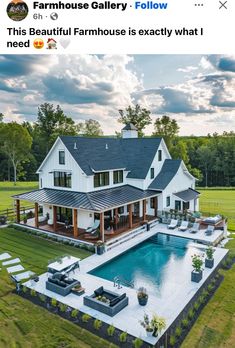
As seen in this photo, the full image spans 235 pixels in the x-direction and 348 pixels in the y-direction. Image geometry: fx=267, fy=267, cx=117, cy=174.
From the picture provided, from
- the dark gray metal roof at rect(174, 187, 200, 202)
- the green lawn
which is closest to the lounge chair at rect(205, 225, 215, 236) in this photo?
the dark gray metal roof at rect(174, 187, 200, 202)

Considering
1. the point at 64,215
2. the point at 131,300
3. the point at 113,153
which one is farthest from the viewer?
the point at 113,153

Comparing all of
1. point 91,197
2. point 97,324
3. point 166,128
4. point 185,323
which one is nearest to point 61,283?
point 97,324

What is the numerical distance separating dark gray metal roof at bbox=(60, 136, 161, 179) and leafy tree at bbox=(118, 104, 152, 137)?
28925 mm

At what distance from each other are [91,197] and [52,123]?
3791 centimetres

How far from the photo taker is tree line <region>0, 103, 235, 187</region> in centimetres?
5150

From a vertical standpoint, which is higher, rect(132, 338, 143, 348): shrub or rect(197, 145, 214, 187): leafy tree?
rect(197, 145, 214, 187): leafy tree

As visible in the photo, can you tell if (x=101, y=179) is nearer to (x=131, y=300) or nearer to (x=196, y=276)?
(x=196, y=276)

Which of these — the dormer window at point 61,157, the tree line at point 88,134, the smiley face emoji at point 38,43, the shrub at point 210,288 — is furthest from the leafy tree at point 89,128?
the shrub at point 210,288

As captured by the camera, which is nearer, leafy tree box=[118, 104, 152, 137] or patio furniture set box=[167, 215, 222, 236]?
patio furniture set box=[167, 215, 222, 236]

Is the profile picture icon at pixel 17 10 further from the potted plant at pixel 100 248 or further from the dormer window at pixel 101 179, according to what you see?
the potted plant at pixel 100 248

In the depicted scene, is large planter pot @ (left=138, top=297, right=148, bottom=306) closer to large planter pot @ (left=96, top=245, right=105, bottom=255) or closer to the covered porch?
large planter pot @ (left=96, top=245, right=105, bottom=255)

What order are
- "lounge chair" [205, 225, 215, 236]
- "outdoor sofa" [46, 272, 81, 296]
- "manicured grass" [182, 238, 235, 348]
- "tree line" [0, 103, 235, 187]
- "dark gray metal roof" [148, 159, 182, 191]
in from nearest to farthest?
"manicured grass" [182, 238, 235, 348] → "outdoor sofa" [46, 272, 81, 296] → "lounge chair" [205, 225, 215, 236] → "dark gray metal roof" [148, 159, 182, 191] → "tree line" [0, 103, 235, 187]

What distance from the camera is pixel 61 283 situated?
12609 mm

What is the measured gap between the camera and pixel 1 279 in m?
13.9
